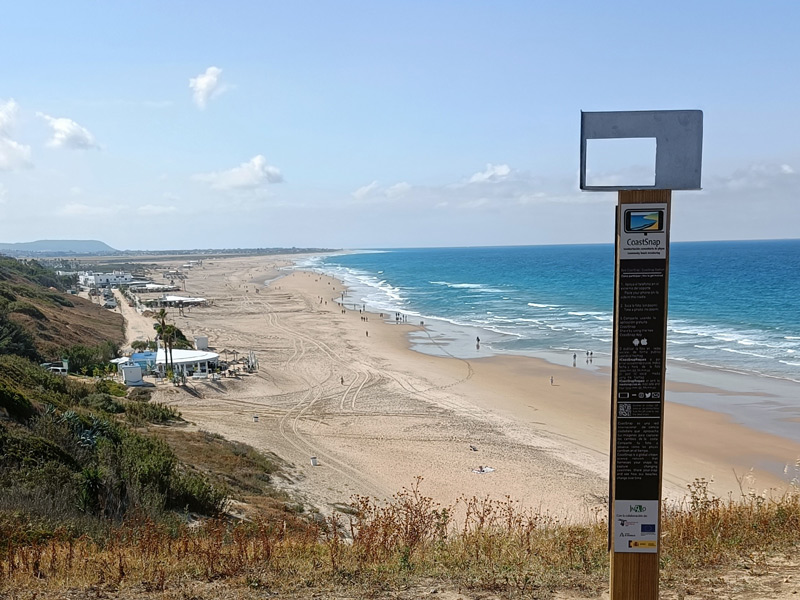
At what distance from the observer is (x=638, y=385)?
11.3ft

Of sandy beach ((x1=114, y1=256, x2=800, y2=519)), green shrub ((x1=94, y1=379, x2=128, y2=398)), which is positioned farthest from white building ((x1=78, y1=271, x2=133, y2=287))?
green shrub ((x1=94, y1=379, x2=128, y2=398))

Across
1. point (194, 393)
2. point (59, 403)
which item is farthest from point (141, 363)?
point (59, 403)

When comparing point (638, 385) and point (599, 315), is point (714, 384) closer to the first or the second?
point (599, 315)

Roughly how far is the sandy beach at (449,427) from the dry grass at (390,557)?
3.18 m

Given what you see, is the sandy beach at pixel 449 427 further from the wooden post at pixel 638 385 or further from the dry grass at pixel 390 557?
the wooden post at pixel 638 385

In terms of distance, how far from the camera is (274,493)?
12055mm

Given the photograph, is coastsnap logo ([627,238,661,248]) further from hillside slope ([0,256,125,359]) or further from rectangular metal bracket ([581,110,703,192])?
hillside slope ([0,256,125,359])

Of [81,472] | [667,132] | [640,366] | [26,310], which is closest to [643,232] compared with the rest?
[667,132]

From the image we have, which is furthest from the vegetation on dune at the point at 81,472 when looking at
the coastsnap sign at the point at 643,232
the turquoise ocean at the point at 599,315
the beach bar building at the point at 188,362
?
the turquoise ocean at the point at 599,315

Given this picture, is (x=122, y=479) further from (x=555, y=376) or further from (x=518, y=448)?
(x=555, y=376)

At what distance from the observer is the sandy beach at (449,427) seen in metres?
14.9

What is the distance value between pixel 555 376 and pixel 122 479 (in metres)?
22.9

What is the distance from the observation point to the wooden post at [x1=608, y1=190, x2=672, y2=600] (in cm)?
339

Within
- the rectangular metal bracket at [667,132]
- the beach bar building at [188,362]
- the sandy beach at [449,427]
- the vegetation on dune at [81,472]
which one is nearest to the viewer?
the rectangular metal bracket at [667,132]
